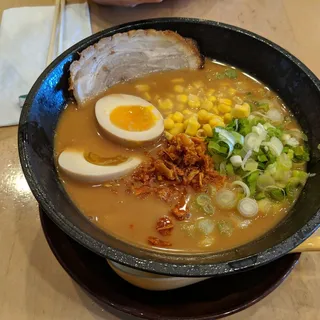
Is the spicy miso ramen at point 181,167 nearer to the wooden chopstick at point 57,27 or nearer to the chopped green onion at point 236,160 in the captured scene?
the chopped green onion at point 236,160

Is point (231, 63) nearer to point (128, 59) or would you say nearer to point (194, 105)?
point (194, 105)

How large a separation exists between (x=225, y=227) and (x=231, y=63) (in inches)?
36.4

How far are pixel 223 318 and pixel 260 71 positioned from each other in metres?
1.15

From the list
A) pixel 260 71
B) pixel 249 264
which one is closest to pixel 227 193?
pixel 249 264

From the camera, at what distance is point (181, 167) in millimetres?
1643

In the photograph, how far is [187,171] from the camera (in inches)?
64.2

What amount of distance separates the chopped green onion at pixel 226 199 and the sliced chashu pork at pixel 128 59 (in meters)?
0.73

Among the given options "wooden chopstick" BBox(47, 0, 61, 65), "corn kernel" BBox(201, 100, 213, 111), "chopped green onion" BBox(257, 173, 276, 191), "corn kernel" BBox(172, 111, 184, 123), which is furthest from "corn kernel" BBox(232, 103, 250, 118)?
"wooden chopstick" BBox(47, 0, 61, 65)

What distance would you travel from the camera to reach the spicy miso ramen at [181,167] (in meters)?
1.52

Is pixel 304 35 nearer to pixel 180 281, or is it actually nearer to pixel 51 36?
pixel 51 36

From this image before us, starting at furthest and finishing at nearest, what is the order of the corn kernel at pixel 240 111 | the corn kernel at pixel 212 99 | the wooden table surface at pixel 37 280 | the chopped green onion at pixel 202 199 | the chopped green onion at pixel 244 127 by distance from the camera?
the corn kernel at pixel 212 99 < the corn kernel at pixel 240 111 < the chopped green onion at pixel 244 127 < the chopped green onion at pixel 202 199 < the wooden table surface at pixel 37 280

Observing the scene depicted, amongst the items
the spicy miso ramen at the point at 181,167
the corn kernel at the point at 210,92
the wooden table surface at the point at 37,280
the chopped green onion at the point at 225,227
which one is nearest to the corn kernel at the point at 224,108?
the spicy miso ramen at the point at 181,167

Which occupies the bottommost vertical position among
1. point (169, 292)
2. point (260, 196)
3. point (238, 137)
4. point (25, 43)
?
point (169, 292)

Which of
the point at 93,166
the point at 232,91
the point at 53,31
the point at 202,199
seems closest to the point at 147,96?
the point at 232,91
